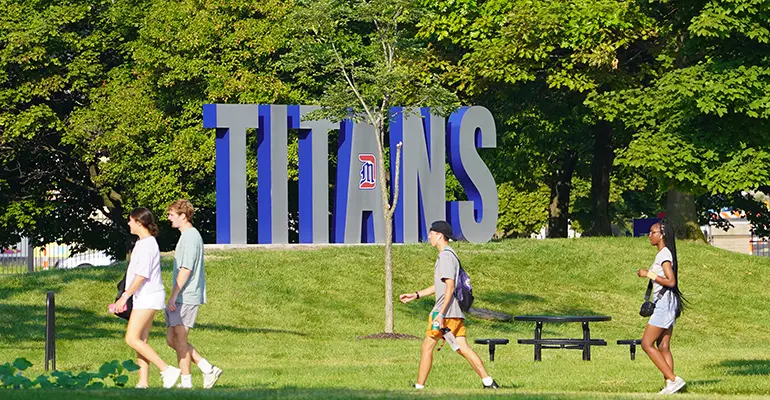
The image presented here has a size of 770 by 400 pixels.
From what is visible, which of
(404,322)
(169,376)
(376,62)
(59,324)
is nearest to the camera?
(169,376)

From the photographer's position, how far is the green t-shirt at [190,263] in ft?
41.5

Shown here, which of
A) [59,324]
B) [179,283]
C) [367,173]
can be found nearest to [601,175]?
[367,173]

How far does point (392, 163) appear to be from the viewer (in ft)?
119

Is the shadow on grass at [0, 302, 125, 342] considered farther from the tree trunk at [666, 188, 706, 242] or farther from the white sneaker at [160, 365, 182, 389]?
the tree trunk at [666, 188, 706, 242]

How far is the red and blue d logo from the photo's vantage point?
3441cm

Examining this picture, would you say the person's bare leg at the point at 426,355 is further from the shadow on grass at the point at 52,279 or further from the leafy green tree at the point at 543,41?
the leafy green tree at the point at 543,41

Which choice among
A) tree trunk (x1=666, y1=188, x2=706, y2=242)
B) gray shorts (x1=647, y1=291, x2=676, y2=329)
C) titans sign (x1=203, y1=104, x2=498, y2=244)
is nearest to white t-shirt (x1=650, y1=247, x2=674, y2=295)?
gray shorts (x1=647, y1=291, x2=676, y2=329)

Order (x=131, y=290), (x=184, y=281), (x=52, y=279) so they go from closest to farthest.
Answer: (x=131, y=290), (x=184, y=281), (x=52, y=279)

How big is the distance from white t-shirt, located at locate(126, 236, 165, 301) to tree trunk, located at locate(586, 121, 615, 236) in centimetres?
3091

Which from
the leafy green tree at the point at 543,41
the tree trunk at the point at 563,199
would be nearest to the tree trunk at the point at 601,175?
the leafy green tree at the point at 543,41

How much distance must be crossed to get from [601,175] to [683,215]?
13.2 feet

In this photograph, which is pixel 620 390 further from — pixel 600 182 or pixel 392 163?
pixel 600 182

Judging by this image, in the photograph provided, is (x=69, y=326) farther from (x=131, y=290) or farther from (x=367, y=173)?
(x=131, y=290)

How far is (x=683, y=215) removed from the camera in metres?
39.5
